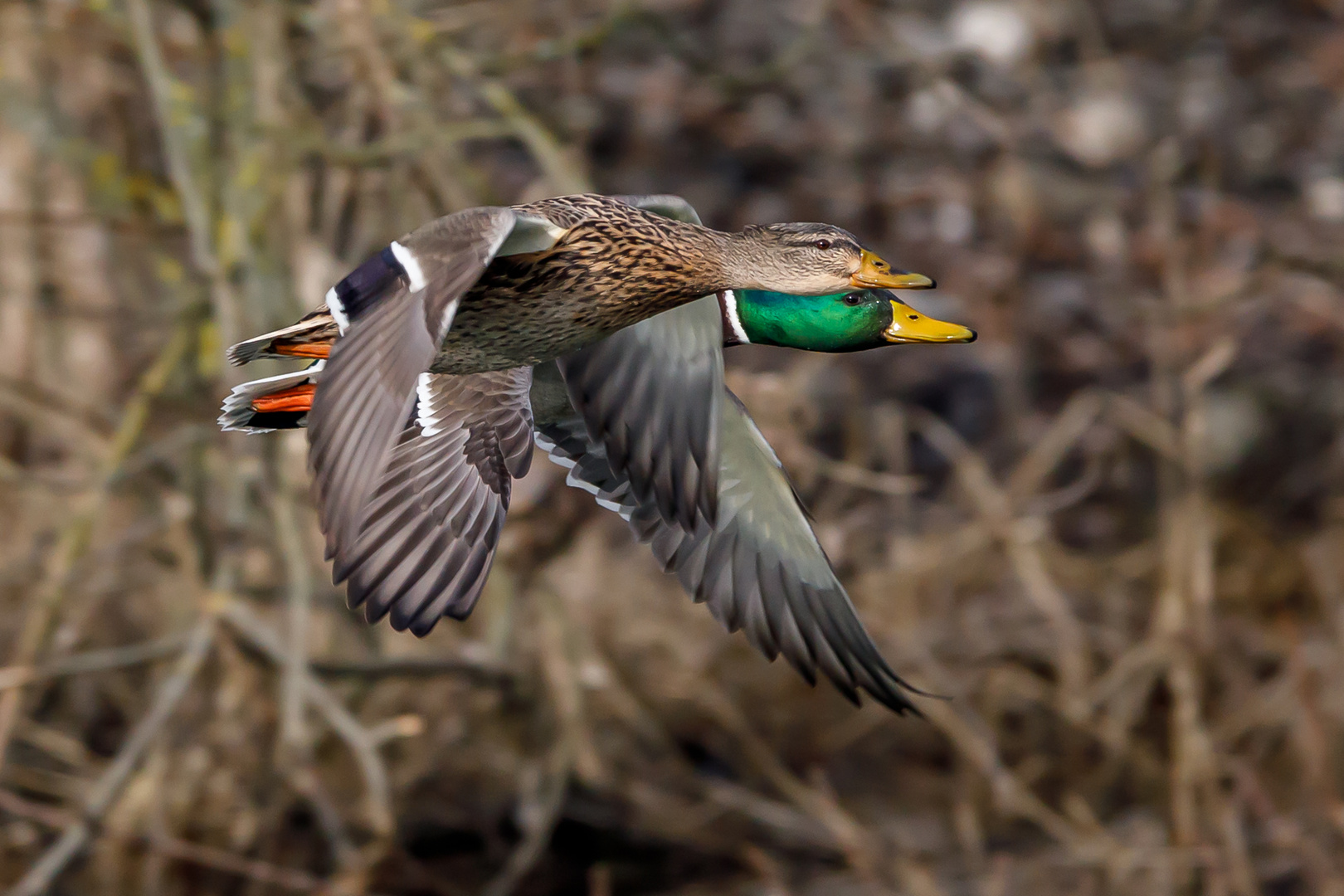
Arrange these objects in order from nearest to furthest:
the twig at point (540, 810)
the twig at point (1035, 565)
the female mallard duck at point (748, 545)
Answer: the female mallard duck at point (748, 545) < the twig at point (540, 810) < the twig at point (1035, 565)

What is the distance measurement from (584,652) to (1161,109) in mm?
5425

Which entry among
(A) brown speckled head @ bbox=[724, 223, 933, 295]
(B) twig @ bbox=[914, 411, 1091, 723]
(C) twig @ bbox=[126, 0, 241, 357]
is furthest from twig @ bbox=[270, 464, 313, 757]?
(B) twig @ bbox=[914, 411, 1091, 723]

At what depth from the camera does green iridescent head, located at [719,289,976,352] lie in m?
4.04

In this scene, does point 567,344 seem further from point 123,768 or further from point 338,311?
point 123,768

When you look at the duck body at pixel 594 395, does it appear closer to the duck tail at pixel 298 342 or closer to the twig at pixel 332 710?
the duck tail at pixel 298 342

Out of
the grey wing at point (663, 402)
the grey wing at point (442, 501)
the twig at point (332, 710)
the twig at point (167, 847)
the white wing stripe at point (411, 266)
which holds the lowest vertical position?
the twig at point (167, 847)

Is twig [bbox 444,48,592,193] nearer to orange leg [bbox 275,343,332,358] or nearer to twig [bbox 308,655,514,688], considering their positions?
orange leg [bbox 275,343,332,358]

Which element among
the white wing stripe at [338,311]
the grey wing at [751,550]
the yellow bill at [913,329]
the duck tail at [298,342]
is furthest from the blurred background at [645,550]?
the white wing stripe at [338,311]

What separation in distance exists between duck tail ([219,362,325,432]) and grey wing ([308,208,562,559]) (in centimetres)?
77

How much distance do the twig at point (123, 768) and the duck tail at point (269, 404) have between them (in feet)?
4.96

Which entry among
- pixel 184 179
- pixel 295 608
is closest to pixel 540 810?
pixel 295 608

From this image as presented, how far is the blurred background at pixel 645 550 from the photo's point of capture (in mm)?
5637

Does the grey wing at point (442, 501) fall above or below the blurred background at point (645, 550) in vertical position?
above

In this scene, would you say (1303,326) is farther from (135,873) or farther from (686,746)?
(135,873)
